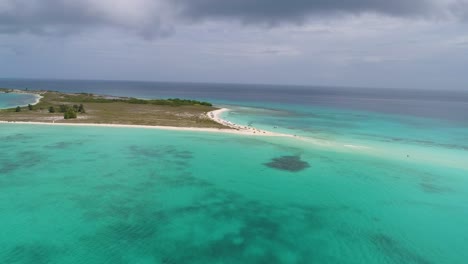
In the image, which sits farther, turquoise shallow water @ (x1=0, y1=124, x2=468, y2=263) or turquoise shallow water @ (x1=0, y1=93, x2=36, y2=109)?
turquoise shallow water @ (x1=0, y1=93, x2=36, y2=109)

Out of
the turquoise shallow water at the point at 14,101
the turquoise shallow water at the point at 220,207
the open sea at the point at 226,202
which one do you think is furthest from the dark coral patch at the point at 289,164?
the turquoise shallow water at the point at 14,101

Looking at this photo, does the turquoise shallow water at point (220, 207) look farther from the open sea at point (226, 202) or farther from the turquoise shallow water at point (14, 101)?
the turquoise shallow water at point (14, 101)

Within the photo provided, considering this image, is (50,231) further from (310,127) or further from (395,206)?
(310,127)

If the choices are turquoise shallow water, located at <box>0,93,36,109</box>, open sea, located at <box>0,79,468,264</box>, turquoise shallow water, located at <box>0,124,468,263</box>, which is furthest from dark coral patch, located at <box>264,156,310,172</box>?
turquoise shallow water, located at <box>0,93,36,109</box>

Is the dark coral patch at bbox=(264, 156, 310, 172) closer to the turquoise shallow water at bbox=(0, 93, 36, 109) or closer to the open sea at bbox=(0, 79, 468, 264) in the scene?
the open sea at bbox=(0, 79, 468, 264)

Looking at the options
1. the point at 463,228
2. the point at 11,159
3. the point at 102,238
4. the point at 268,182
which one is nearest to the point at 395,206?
the point at 463,228

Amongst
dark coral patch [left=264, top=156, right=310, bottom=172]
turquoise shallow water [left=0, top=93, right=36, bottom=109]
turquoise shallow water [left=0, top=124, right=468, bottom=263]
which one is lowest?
turquoise shallow water [left=0, top=124, right=468, bottom=263]

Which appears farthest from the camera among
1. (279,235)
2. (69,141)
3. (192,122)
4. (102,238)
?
(192,122)
